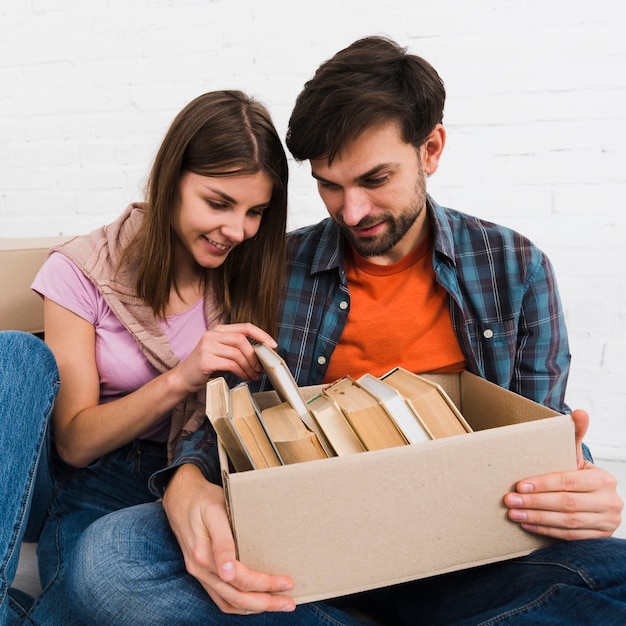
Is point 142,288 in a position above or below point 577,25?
below

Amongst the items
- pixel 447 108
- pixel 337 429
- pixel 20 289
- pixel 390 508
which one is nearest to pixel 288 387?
pixel 337 429

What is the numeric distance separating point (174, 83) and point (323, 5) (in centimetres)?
48

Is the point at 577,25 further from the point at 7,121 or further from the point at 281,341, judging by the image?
the point at 7,121

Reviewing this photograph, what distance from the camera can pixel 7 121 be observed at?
1934 millimetres

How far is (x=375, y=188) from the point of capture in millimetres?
1060

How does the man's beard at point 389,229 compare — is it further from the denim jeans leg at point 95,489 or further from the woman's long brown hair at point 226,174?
the denim jeans leg at point 95,489

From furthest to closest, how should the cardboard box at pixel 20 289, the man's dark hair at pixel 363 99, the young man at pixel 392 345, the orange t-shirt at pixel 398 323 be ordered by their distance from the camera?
the cardboard box at pixel 20 289
the orange t-shirt at pixel 398 323
the man's dark hair at pixel 363 99
the young man at pixel 392 345

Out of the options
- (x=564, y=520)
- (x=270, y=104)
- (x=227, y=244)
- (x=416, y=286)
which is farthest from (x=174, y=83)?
(x=564, y=520)

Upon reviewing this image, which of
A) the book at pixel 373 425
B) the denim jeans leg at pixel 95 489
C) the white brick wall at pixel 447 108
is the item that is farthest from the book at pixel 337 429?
the white brick wall at pixel 447 108

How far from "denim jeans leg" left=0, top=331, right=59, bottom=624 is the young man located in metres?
0.10

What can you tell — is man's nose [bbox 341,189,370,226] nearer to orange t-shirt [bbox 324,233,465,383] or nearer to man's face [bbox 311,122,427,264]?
man's face [bbox 311,122,427,264]

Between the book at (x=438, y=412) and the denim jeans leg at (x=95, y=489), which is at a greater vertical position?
the book at (x=438, y=412)

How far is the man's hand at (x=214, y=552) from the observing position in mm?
654

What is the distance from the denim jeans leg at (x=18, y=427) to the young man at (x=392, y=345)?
0.10 meters
